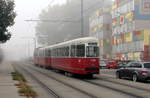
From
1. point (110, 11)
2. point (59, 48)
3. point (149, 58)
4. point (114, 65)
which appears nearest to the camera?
point (59, 48)

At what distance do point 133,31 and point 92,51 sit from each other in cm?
5483

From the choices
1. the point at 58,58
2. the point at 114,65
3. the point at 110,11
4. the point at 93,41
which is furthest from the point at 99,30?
the point at 93,41

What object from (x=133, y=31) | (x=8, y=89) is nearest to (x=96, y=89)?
(x=8, y=89)

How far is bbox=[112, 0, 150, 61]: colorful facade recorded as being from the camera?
80.6 meters

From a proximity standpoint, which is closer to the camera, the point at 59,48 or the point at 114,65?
the point at 59,48

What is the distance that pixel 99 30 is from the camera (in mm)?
113438

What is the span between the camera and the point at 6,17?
43.5 meters

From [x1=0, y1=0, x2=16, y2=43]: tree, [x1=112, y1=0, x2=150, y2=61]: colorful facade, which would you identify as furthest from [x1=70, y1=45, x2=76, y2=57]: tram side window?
[x1=112, y1=0, x2=150, y2=61]: colorful facade

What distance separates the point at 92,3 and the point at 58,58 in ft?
328

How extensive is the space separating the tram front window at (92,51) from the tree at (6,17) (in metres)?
14.4

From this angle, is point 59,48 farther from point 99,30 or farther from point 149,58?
point 99,30

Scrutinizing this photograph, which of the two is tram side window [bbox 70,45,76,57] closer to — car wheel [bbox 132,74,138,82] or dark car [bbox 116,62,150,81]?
dark car [bbox 116,62,150,81]

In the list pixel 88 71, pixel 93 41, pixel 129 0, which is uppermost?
pixel 129 0

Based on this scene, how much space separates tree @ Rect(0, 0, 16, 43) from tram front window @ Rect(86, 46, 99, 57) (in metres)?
14.4
